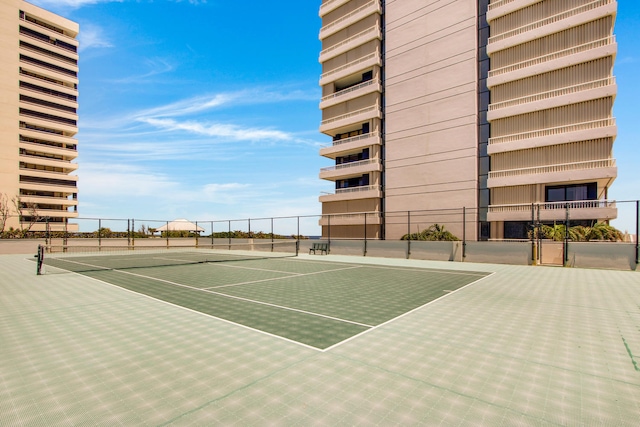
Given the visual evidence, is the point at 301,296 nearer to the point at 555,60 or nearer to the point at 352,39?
the point at 555,60

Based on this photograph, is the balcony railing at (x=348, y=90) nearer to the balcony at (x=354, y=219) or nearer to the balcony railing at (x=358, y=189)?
the balcony railing at (x=358, y=189)

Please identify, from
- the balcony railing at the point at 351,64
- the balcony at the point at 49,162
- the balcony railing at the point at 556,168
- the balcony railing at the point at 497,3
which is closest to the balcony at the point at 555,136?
the balcony railing at the point at 556,168

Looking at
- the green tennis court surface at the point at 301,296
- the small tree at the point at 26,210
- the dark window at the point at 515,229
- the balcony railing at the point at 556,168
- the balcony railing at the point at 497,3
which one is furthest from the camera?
the small tree at the point at 26,210

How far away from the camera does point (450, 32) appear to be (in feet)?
102

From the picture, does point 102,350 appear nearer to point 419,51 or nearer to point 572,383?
point 572,383

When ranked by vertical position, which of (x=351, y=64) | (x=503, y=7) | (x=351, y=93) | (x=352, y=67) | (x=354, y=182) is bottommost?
(x=354, y=182)

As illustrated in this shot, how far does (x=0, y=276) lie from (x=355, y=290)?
1449 cm

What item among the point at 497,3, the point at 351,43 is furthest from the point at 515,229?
the point at 351,43

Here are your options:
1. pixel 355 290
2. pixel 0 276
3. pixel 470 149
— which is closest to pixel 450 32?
pixel 470 149

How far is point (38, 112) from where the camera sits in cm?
5916

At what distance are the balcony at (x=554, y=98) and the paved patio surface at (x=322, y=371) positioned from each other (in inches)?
980

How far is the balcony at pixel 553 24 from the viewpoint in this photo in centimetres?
2431

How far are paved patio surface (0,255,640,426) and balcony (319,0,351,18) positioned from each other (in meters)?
43.4

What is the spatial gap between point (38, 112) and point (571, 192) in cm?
8353
